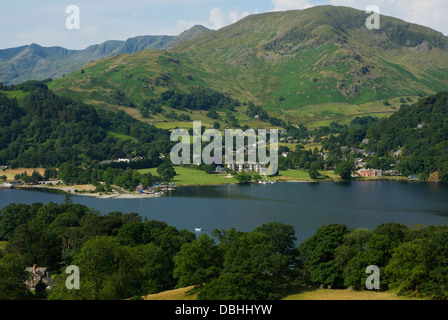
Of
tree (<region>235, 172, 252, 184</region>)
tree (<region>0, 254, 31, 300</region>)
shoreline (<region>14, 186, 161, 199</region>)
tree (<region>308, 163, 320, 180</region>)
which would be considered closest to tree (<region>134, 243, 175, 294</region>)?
tree (<region>0, 254, 31, 300</region>)

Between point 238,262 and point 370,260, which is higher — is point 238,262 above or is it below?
below

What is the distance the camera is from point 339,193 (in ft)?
292

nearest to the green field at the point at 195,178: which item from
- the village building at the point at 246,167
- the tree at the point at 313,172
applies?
the village building at the point at 246,167

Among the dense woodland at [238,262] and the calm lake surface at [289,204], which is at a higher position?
the dense woodland at [238,262]

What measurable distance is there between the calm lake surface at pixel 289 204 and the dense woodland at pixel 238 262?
17.0 meters

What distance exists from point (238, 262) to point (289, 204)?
44.3 m

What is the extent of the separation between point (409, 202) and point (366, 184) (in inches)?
925

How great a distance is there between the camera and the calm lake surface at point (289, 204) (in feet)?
211

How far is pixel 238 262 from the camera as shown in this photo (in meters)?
34.0

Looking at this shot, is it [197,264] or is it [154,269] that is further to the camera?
[154,269]

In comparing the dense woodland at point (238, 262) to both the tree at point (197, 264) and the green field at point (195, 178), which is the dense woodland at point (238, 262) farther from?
the green field at point (195, 178)

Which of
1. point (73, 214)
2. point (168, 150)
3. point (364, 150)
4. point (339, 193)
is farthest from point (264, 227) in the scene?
point (364, 150)

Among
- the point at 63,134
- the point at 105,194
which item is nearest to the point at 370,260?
the point at 105,194

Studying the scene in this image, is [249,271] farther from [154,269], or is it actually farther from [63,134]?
[63,134]
